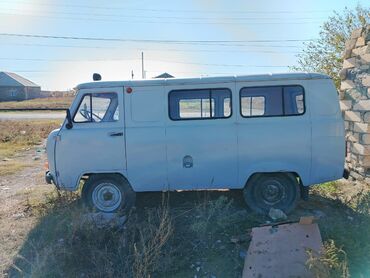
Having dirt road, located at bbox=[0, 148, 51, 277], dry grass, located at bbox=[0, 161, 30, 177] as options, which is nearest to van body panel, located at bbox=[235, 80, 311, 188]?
dirt road, located at bbox=[0, 148, 51, 277]

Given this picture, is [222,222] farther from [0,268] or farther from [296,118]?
[0,268]

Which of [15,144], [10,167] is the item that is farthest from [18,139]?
[10,167]

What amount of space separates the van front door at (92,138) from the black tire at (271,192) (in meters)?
2.06

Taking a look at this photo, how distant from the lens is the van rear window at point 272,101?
5402 millimetres

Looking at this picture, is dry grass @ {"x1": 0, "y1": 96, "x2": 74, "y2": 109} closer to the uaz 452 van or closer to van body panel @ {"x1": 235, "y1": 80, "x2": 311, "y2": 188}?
the uaz 452 van

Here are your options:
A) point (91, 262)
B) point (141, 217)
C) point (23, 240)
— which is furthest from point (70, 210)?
point (91, 262)

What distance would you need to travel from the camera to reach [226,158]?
539cm

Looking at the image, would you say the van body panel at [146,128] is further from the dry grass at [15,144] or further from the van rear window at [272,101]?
the dry grass at [15,144]

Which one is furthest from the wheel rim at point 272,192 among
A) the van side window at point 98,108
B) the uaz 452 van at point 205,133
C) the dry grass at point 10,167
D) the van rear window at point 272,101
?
the dry grass at point 10,167

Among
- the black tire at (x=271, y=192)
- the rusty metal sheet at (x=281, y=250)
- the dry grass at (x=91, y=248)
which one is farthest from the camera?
the black tire at (x=271, y=192)

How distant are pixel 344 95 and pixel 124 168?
4.79 m

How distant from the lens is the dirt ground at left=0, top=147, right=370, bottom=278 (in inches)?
165

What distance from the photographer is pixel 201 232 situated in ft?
15.8

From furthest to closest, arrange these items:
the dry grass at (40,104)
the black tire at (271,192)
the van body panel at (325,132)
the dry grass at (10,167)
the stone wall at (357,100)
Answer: the dry grass at (40,104) → the dry grass at (10,167) → the stone wall at (357,100) → the black tire at (271,192) → the van body panel at (325,132)
